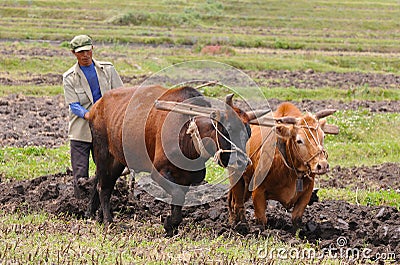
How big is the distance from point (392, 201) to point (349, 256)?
348cm

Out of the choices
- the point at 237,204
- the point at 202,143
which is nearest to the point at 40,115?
the point at 237,204

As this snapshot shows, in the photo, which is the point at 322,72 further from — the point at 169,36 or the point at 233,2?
A: the point at 233,2

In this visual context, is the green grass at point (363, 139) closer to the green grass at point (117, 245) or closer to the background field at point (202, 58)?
the background field at point (202, 58)

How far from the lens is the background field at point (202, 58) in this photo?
6523 millimetres

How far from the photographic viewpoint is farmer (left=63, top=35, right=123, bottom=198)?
28.9ft

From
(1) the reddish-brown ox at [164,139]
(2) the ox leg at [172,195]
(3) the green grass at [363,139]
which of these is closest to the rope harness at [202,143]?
(1) the reddish-brown ox at [164,139]

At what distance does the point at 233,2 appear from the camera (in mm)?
66875

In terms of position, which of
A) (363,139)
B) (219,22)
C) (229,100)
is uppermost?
(229,100)

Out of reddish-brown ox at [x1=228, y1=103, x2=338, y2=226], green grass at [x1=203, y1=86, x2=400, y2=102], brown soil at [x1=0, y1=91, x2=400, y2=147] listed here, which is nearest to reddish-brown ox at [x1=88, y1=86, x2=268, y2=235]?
reddish-brown ox at [x1=228, y1=103, x2=338, y2=226]

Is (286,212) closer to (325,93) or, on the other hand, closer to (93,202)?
(93,202)

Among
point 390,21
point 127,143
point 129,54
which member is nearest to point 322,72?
point 129,54

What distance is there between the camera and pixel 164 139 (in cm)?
746

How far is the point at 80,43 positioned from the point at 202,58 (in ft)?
76.0

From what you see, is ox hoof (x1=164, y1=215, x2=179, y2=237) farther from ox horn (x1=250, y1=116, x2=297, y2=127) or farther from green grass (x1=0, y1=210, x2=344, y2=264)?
ox horn (x1=250, y1=116, x2=297, y2=127)
